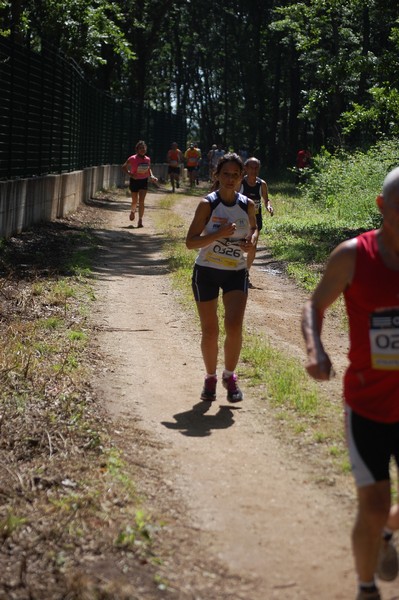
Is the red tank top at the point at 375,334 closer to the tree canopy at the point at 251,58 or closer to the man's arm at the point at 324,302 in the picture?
the man's arm at the point at 324,302

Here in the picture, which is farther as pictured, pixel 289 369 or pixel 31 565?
pixel 289 369

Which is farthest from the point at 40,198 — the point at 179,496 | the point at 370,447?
the point at 370,447

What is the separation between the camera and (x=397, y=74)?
20.7 meters

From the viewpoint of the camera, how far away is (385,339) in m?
4.00

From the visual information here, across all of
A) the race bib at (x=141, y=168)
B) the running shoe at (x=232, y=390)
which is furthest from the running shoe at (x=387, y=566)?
the race bib at (x=141, y=168)

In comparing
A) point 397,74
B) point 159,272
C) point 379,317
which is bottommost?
point 159,272

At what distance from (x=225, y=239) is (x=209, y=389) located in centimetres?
116

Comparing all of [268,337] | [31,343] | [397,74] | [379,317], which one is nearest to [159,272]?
[268,337]

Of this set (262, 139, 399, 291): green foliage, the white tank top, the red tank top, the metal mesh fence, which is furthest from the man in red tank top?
the metal mesh fence

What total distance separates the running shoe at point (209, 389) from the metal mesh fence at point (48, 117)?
9.58 metres

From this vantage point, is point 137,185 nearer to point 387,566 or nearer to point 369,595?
point 387,566

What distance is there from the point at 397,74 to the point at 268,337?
471 inches

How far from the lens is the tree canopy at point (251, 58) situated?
2383cm

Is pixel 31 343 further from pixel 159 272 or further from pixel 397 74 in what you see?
pixel 397 74
